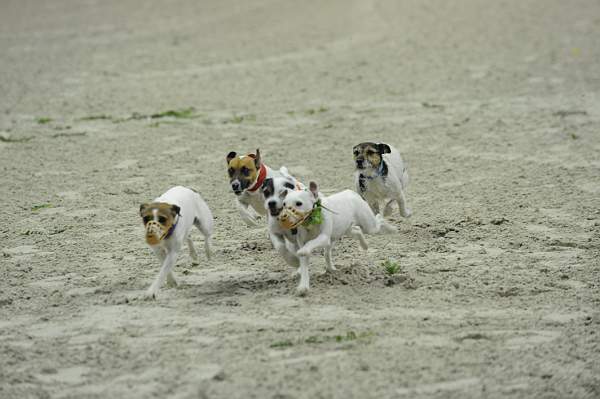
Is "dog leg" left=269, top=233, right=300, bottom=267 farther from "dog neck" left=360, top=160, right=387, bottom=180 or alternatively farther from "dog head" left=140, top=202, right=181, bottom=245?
"dog neck" left=360, top=160, right=387, bottom=180

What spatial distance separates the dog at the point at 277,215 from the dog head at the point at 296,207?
88mm

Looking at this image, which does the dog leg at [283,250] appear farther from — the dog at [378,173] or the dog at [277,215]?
the dog at [378,173]

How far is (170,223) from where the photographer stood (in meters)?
7.71

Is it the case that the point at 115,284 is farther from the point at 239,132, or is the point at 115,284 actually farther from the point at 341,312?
the point at 239,132

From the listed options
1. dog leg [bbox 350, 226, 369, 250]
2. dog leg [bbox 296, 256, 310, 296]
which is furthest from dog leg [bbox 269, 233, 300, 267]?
dog leg [bbox 350, 226, 369, 250]

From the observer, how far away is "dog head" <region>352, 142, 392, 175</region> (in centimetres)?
930

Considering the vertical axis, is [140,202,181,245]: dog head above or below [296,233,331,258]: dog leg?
above

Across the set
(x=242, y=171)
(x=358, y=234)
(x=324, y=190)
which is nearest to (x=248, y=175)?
(x=242, y=171)

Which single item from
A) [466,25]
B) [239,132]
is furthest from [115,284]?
[466,25]

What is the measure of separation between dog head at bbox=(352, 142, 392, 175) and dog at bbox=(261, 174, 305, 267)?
139 cm

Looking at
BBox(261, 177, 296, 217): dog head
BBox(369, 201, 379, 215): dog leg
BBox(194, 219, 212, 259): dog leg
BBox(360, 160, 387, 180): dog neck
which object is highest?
BBox(261, 177, 296, 217): dog head

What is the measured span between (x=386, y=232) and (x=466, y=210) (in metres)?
Answer: 1.52

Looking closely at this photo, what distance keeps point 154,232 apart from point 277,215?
35.8 inches

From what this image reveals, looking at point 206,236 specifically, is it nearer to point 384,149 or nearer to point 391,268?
point 391,268
